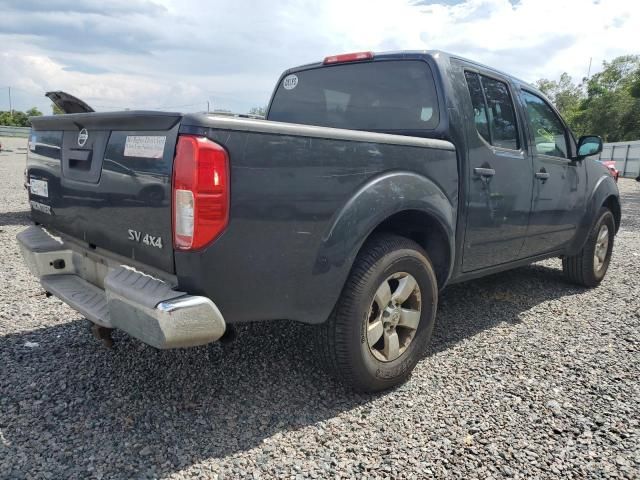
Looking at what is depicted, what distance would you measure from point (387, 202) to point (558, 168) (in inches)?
94.2

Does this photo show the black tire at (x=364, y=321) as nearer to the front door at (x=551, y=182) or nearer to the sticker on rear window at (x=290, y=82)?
the front door at (x=551, y=182)

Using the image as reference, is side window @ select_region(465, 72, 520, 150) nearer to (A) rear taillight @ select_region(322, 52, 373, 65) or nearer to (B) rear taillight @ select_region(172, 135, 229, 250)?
(A) rear taillight @ select_region(322, 52, 373, 65)

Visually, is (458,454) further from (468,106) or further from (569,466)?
(468,106)

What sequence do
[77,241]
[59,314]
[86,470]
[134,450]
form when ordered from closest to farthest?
[86,470] → [134,450] → [77,241] → [59,314]

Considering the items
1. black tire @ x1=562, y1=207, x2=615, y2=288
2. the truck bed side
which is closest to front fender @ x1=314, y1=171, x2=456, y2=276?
the truck bed side

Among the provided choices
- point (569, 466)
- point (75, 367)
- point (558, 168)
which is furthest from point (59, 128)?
point (558, 168)

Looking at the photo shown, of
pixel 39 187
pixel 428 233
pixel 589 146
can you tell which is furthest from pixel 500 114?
pixel 39 187

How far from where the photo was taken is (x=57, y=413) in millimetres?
2465

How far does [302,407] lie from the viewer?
103 inches

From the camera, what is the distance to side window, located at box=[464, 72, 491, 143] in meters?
3.34

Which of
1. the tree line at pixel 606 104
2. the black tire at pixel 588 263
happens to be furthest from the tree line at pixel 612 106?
the black tire at pixel 588 263

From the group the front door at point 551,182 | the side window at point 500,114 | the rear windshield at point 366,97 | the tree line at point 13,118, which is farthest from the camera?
the tree line at point 13,118

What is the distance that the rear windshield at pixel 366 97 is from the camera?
3.20 meters

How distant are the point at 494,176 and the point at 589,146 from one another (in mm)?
1668
